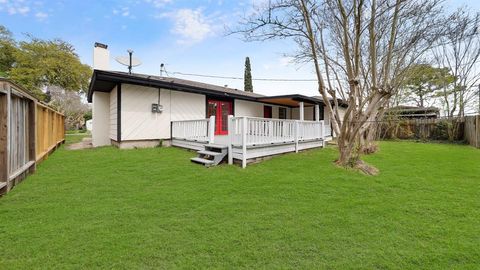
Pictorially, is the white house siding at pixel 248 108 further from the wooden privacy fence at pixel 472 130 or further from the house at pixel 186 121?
the wooden privacy fence at pixel 472 130

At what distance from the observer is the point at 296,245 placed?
2385 mm

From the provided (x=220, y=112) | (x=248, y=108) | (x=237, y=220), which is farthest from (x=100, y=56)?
(x=237, y=220)

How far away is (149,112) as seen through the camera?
29.4 feet

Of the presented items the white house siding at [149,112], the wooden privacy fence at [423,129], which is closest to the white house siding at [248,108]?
the white house siding at [149,112]

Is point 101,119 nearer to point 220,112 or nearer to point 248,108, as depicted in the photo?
point 220,112

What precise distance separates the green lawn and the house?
134cm

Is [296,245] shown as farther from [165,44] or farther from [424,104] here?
[424,104]

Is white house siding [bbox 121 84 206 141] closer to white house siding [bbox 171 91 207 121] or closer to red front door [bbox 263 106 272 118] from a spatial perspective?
white house siding [bbox 171 91 207 121]

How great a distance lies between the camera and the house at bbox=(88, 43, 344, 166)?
20.7 ft

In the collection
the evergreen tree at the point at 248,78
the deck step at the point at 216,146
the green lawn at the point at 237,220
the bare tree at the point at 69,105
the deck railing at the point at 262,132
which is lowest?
the green lawn at the point at 237,220

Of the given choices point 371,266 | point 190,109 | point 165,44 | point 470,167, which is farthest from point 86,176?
point 165,44

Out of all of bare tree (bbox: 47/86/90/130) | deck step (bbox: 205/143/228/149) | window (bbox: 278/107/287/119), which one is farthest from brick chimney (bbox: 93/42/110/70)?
bare tree (bbox: 47/86/90/130)

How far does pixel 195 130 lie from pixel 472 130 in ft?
44.2

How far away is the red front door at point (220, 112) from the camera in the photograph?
11.0 meters
